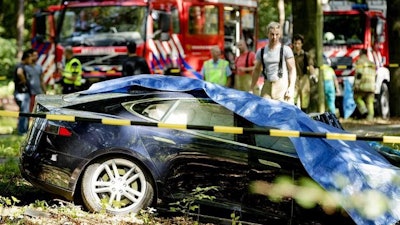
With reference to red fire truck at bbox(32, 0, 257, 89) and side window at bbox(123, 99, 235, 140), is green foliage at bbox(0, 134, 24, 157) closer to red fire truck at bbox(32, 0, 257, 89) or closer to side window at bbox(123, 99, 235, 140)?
red fire truck at bbox(32, 0, 257, 89)

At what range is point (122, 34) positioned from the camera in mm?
21078

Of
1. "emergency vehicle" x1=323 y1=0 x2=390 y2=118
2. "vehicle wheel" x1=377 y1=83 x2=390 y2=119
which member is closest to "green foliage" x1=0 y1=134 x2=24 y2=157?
"emergency vehicle" x1=323 y1=0 x2=390 y2=118

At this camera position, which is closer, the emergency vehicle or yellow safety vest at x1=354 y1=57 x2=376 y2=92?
yellow safety vest at x1=354 y1=57 x2=376 y2=92

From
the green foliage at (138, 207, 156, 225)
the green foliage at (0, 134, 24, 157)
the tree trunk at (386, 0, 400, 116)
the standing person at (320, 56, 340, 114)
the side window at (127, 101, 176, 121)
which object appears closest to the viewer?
the green foliage at (138, 207, 156, 225)

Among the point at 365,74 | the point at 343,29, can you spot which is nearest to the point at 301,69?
the point at 365,74

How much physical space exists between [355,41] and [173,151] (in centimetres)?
1550

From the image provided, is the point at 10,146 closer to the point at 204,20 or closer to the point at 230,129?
the point at 230,129

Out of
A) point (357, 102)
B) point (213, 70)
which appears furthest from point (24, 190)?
point (357, 102)

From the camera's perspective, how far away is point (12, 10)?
45.4 metres

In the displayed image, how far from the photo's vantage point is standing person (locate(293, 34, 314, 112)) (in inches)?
583

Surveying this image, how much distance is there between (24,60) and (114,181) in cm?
961

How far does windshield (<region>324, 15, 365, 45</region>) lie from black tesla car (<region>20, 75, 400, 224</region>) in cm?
1482

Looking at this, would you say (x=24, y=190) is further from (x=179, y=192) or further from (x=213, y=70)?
(x=213, y=70)

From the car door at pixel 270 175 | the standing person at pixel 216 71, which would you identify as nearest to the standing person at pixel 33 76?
the standing person at pixel 216 71
